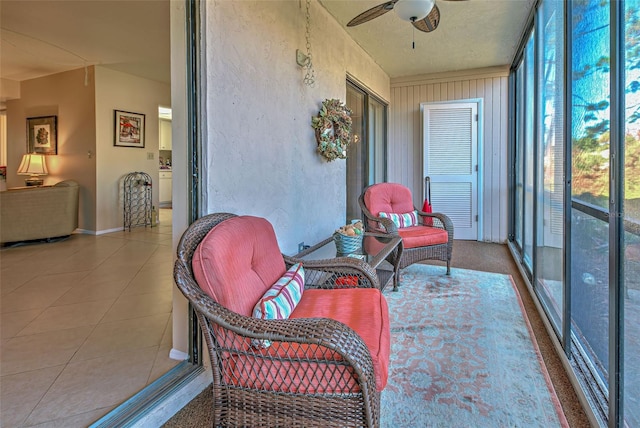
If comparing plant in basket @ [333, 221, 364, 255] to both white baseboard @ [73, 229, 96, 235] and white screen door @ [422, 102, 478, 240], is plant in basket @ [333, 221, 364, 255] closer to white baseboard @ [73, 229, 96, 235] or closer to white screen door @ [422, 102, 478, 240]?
white screen door @ [422, 102, 478, 240]

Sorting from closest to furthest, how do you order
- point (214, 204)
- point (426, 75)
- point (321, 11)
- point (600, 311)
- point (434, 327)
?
1. point (600, 311)
2. point (214, 204)
3. point (434, 327)
4. point (321, 11)
5. point (426, 75)

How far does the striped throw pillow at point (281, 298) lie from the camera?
129 cm

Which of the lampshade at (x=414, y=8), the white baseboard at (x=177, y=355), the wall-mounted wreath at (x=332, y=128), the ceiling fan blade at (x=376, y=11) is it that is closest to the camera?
the white baseboard at (x=177, y=355)

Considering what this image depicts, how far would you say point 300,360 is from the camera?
3.73ft

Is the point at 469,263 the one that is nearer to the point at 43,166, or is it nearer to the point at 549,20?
the point at 549,20

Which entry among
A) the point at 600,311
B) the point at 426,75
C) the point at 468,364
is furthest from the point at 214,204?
the point at 426,75

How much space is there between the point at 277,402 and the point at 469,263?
3.45 m

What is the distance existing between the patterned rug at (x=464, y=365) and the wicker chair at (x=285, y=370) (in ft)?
1.60

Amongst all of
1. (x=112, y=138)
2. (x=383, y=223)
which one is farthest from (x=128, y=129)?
(x=383, y=223)

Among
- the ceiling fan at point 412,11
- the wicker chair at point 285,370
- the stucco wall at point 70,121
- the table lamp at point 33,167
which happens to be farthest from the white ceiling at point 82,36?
the wicker chair at point 285,370

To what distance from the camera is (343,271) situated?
1863 millimetres

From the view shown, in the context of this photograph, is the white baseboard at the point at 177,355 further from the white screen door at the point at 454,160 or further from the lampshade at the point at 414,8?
the white screen door at the point at 454,160

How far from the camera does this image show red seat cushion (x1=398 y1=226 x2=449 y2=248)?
10.9 ft

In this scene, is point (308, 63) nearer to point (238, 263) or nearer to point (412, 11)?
point (412, 11)
